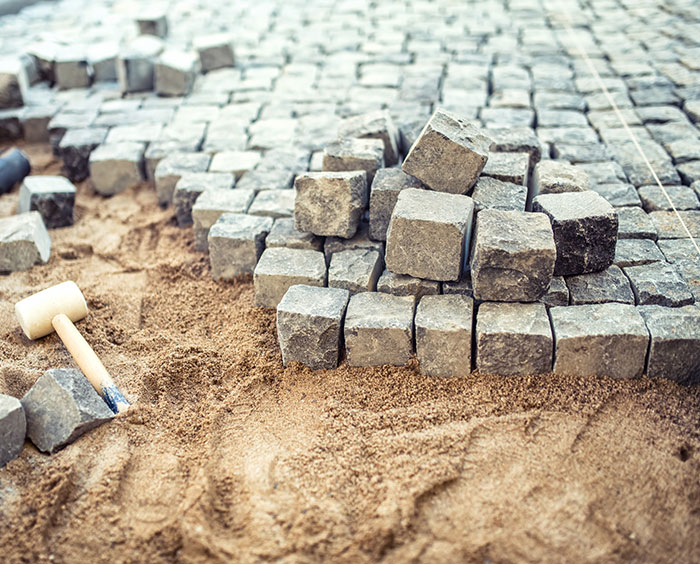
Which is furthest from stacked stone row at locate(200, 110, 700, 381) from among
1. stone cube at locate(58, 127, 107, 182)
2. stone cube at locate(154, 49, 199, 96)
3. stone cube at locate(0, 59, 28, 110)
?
stone cube at locate(0, 59, 28, 110)

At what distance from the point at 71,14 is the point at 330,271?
7233 millimetres

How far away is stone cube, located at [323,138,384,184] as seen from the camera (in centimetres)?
427

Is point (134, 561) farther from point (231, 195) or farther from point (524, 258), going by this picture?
point (231, 195)

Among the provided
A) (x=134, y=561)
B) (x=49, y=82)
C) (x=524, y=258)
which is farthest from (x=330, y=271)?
(x=49, y=82)

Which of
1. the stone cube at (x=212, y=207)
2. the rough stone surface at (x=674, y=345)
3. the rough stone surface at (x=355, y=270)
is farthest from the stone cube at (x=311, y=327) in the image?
the rough stone surface at (x=674, y=345)

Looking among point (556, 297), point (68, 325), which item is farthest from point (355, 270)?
point (68, 325)

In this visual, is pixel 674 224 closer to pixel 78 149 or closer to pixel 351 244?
pixel 351 244

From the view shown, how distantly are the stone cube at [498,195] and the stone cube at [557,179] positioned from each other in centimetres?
16

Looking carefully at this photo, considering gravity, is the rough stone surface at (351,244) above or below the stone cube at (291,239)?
above

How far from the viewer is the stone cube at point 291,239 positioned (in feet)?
13.9

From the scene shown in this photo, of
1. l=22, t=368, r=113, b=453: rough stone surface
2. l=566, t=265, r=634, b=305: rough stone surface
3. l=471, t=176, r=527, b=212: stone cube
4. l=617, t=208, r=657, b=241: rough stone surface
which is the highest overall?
l=471, t=176, r=527, b=212: stone cube

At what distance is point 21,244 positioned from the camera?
15.2 ft

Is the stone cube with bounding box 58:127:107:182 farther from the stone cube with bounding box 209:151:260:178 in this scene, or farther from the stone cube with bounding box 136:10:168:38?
the stone cube with bounding box 136:10:168:38

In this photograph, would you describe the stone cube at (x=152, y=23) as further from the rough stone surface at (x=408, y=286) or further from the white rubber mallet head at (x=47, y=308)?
the rough stone surface at (x=408, y=286)
